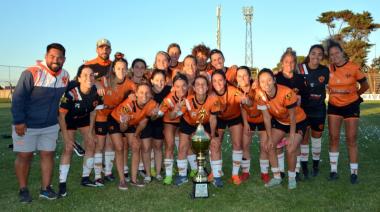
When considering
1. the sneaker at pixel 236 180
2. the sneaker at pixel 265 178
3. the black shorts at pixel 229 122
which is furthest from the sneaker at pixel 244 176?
the black shorts at pixel 229 122

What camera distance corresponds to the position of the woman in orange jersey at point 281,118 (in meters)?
5.71

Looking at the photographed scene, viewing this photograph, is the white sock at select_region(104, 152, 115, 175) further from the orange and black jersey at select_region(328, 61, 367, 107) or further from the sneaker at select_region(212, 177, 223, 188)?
the orange and black jersey at select_region(328, 61, 367, 107)

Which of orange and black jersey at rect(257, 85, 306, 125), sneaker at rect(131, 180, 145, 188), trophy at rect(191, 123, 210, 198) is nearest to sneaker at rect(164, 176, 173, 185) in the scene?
sneaker at rect(131, 180, 145, 188)

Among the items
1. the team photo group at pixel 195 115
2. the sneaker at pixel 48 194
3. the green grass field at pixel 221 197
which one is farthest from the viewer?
the team photo group at pixel 195 115

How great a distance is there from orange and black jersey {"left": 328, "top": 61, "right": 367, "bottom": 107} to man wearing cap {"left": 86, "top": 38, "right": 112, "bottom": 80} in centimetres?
364

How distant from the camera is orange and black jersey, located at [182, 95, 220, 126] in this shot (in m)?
5.88

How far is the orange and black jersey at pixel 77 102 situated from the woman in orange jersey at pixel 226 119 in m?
1.76

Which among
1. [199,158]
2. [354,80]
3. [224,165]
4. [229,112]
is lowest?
[224,165]

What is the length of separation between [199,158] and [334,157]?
236 cm

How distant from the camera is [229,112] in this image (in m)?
6.14

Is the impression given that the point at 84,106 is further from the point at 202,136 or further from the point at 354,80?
the point at 354,80

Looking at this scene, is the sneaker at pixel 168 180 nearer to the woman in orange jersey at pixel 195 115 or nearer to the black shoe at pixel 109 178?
the woman in orange jersey at pixel 195 115

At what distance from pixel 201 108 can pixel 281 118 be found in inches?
46.3

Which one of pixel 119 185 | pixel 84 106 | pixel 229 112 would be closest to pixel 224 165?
pixel 229 112
